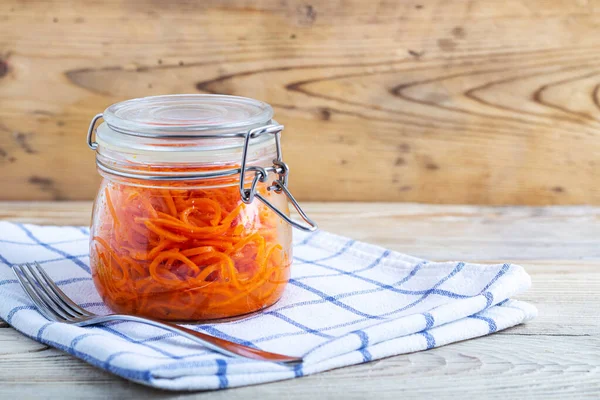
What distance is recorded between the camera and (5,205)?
4.54ft

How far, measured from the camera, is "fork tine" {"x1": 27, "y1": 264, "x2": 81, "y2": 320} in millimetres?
793

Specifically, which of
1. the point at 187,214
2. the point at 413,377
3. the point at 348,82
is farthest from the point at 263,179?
the point at 348,82

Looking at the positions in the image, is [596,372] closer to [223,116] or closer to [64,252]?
[223,116]

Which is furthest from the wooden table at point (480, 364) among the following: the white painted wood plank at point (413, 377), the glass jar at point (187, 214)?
the glass jar at point (187, 214)

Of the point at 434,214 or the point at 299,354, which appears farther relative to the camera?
the point at 434,214

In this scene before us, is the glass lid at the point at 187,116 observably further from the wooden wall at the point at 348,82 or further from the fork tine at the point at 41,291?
the wooden wall at the point at 348,82

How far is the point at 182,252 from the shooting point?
744 mm

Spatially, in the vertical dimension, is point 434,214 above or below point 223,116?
below

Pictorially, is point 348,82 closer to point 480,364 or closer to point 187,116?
point 187,116

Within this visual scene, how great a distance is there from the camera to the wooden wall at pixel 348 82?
4.39 ft

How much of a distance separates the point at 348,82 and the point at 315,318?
668mm

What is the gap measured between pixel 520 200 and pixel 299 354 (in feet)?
2.85

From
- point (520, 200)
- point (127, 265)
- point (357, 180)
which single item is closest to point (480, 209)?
point (520, 200)

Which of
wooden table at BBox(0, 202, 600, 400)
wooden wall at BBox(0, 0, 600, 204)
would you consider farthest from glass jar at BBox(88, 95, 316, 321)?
wooden wall at BBox(0, 0, 600, 204)
